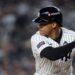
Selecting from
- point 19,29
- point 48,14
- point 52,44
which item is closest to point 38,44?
point 52,44

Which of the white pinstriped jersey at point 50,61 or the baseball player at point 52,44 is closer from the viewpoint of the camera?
the baseball player at point 52,44

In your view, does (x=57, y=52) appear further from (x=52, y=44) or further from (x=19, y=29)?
(x=19, y=29)

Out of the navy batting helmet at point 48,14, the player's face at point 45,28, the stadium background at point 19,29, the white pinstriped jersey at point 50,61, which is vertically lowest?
the stadium background at point 19,29

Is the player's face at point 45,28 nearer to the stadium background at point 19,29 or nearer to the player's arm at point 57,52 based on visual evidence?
the player's arm at point 57,52

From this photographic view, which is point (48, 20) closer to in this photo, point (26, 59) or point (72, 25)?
point (26, 59)

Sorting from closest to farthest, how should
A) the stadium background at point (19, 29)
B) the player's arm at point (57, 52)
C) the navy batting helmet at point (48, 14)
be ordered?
the player's arm at point (57, 52), the navy batting helmet at point (48, 14), the stadium background at point (19, 29)

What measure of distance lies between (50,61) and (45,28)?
0.33 metres

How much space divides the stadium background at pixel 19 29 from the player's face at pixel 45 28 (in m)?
3.67

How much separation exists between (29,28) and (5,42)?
70 centimetres

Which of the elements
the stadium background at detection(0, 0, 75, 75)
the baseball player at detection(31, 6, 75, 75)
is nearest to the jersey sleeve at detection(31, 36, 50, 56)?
the baseball player at detection(31, 6, 75, 75)

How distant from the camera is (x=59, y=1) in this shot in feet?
31.8

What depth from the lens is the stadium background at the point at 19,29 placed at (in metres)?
8.10

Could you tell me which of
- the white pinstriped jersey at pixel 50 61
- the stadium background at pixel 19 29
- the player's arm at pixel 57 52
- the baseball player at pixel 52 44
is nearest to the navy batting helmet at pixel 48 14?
the baseball player at pixel 52 44

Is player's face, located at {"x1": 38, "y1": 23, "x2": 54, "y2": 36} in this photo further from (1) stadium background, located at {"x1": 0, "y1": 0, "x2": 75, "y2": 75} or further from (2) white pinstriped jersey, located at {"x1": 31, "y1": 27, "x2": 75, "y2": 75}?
(1) stadium background, located at {"x1": 0, "y1": 0, "x2": 75, "y2": 75}
